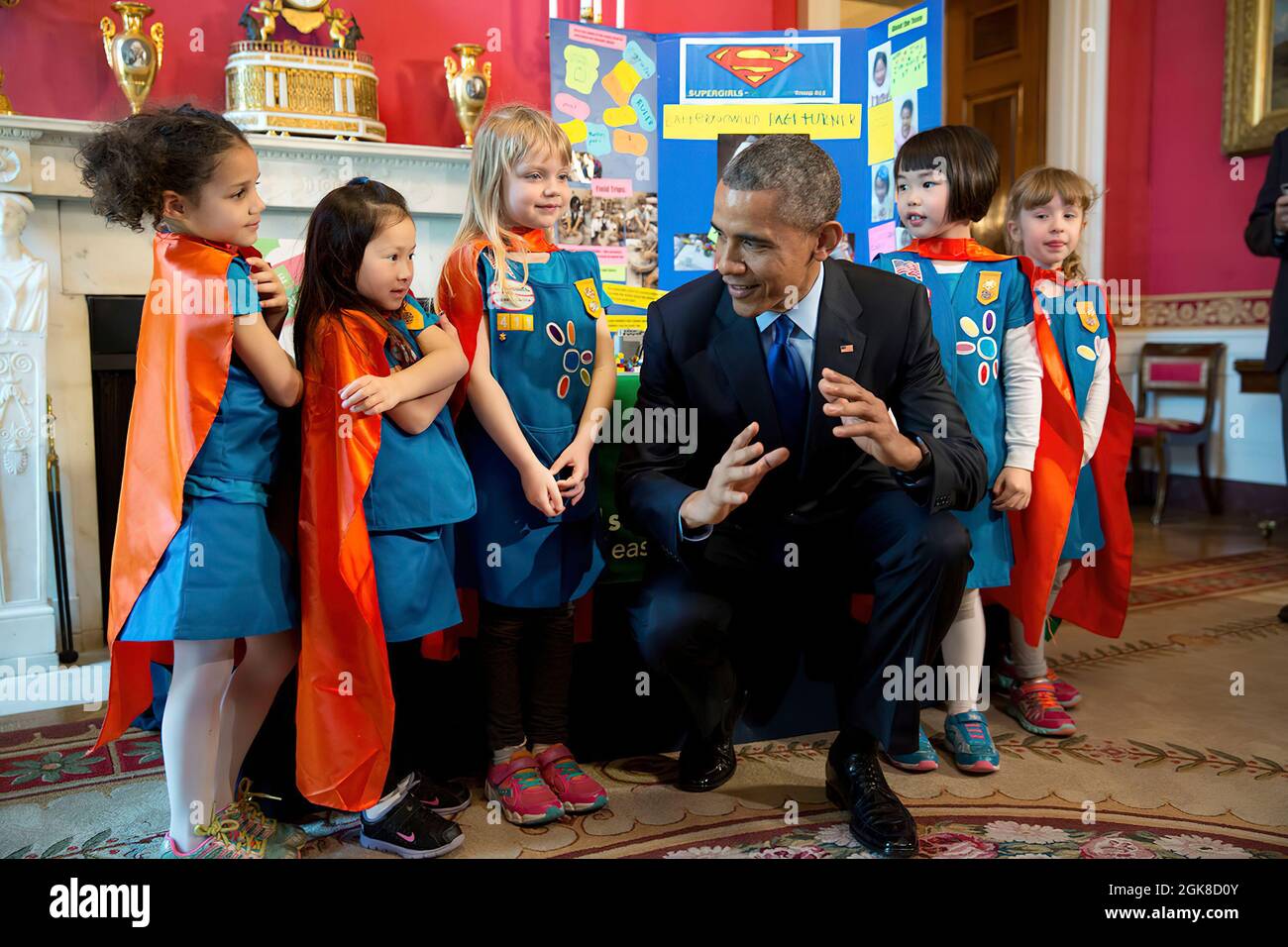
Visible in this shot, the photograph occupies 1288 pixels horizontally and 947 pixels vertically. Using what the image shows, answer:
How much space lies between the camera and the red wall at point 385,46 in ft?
10.5

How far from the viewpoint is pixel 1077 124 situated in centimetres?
546

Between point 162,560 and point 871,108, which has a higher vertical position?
point 871,108

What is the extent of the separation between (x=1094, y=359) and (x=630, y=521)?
125cm

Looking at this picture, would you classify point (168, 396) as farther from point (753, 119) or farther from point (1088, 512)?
point (753, 119)

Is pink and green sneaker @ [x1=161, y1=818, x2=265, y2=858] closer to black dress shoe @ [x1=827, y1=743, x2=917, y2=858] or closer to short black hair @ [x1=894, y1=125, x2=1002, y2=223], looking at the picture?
black dress shoe @ [x1=827, y1=743, x2=917, y2=858]

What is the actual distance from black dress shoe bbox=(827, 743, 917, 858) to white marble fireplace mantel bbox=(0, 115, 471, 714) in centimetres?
220

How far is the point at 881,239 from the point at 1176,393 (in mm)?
2950

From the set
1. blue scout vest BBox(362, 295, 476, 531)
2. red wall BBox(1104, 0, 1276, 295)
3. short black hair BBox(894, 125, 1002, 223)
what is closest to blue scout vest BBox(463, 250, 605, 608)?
blue scout vest BBox(362, 295, 476, 531)

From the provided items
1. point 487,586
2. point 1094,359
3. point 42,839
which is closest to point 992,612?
point 1094,359

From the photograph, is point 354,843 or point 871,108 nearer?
point 354,843

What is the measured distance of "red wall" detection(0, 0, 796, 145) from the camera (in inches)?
126

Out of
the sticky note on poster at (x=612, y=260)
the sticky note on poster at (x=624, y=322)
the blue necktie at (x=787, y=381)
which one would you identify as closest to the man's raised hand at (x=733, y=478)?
the blue necktie at (x=787, y=381)

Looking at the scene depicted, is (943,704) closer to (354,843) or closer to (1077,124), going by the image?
(354,843)

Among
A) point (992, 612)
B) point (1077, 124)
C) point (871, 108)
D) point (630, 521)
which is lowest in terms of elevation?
point (992, 612)
